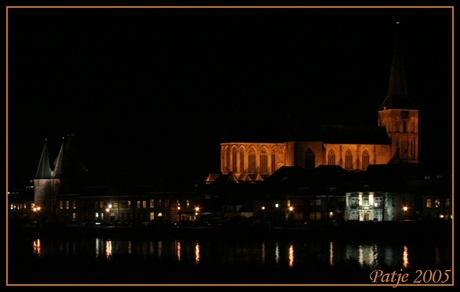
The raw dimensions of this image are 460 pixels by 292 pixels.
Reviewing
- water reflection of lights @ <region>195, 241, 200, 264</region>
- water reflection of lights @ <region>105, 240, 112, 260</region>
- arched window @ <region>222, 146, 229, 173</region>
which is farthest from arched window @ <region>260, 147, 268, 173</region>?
water reflection of lights @ <region>195, 241, 200, 264</region>

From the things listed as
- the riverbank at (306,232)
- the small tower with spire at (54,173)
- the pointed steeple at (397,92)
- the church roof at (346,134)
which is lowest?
the riverbank at (306,232)

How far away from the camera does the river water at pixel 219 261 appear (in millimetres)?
48531

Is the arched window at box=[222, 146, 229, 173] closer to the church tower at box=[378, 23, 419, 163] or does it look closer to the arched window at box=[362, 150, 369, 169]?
the arched window at box=[362, 150, 369, 169]

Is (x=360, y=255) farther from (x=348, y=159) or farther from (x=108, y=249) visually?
(x=348, y=159)

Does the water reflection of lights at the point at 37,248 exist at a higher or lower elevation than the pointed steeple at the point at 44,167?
lower

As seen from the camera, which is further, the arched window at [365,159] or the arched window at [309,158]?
the arched window at [365,159]

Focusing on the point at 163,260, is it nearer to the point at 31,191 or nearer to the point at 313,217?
the point at 313,217

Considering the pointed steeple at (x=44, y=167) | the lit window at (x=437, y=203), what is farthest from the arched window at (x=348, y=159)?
the pointed steeple at (x=44, y=167)

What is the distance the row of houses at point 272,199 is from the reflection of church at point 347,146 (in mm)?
2469

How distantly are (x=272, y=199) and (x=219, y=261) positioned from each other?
31.5 m

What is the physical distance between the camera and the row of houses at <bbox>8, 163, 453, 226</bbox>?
269 feet

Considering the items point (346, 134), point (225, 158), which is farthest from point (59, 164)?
point (346, 134)

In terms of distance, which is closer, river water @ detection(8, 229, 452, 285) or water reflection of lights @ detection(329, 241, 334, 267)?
river water @ detection(8, 229, 452, 285)

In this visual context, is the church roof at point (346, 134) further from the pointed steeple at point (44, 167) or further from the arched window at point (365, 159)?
the pointed steeple at point (44, 167)
